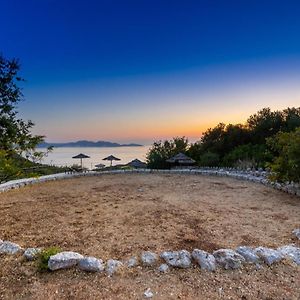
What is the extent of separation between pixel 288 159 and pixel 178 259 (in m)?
6.55

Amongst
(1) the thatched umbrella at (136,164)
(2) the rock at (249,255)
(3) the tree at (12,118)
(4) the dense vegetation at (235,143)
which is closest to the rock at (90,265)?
(2) the rock at (249,255)

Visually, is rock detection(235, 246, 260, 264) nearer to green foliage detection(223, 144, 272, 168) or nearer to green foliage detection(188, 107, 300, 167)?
green foliage detection(223, 144, 272, 168)

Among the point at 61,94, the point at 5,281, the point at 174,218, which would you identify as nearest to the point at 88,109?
the point at 61,94

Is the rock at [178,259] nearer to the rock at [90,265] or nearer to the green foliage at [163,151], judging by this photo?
the rock at [90,265]

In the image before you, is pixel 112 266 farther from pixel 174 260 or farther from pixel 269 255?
pixel 269 255

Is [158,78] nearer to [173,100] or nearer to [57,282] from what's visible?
[173,100]

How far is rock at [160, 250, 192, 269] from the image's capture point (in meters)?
3.36

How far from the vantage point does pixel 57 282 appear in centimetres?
306

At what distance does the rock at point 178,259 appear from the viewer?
336cm

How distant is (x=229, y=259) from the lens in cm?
337

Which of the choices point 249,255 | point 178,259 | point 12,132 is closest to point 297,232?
point 249,255

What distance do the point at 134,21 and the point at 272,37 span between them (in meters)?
5.15

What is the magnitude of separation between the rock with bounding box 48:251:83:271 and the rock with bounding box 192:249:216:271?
145 cm

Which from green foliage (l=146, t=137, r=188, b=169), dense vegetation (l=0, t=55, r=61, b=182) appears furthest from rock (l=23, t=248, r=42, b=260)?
green foliage (l=146, t=137, r=188, b=169)
